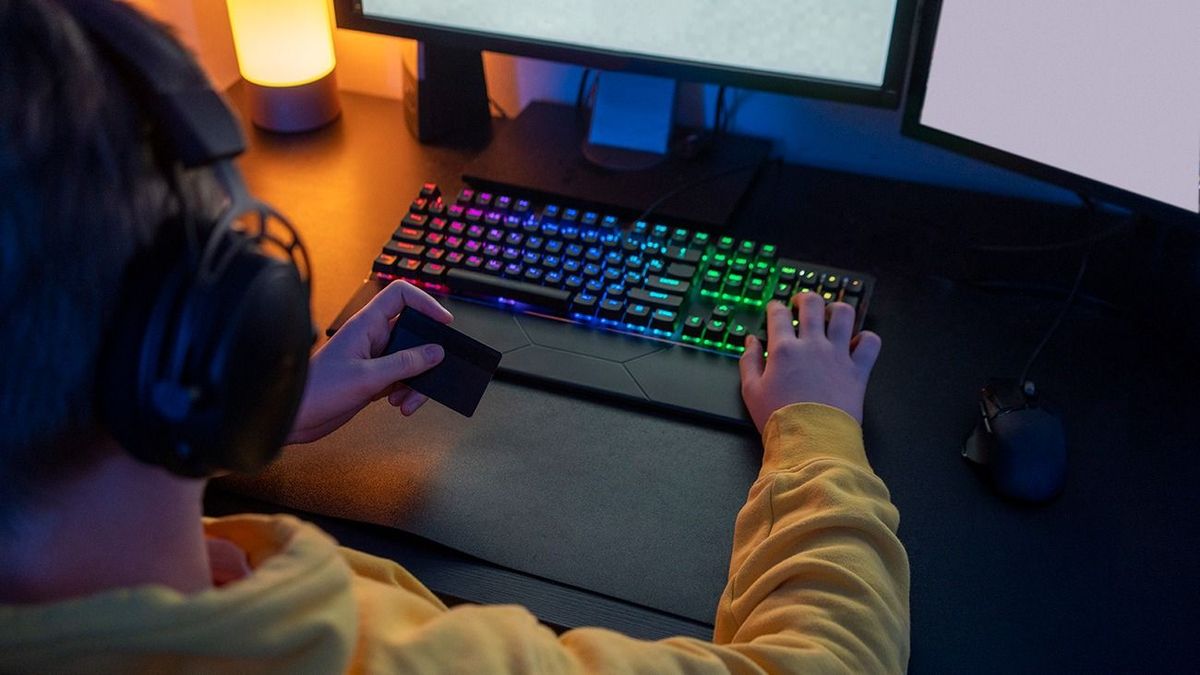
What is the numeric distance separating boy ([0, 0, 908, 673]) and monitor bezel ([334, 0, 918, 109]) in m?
0.45

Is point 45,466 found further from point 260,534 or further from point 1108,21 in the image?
point 1108,21

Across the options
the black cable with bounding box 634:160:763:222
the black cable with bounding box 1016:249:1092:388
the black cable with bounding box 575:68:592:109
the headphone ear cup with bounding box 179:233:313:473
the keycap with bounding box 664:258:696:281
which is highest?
the headphone ear cup with bounding box 179:233:313:473

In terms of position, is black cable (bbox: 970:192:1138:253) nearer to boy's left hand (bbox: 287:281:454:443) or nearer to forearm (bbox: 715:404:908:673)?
forearm (bbox: 715:404:908:673)

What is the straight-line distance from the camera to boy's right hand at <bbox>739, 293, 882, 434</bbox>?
2.63 feet

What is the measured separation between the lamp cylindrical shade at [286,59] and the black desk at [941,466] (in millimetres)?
186

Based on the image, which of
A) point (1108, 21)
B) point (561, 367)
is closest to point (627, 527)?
point (561, 367)

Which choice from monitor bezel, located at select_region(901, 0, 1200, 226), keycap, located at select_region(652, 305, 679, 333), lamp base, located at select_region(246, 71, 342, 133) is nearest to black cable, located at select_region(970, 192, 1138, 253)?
monitor bezel, located at select_region(901, 0, 1200, 226)

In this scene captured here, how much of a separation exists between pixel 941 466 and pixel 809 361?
0.41 feet

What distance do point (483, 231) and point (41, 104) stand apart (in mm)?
586

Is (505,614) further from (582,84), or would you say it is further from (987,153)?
(582,84)

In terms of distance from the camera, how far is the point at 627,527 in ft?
2.43

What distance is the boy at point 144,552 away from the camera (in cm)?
40

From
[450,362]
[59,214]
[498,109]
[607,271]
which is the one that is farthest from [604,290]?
[59,214]

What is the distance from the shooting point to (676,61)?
1.01m
